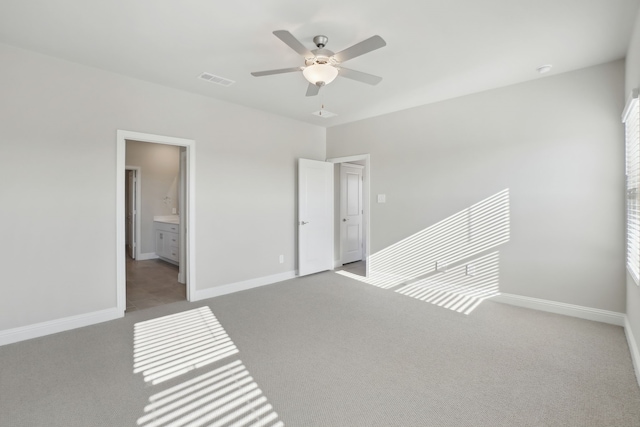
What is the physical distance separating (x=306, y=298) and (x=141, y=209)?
15.7 feet

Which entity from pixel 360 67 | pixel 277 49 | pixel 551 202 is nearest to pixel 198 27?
pixel 277 49

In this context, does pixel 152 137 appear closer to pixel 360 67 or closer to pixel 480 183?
pixel 360 67

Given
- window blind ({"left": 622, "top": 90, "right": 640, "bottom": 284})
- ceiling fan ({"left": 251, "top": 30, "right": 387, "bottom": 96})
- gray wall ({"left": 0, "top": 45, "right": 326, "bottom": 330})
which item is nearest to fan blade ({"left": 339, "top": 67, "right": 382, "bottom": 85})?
ceiling fan ({"left": 251, "top": 30, "right": 387, "bottom": 96})

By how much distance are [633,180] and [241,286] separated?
4.44 m

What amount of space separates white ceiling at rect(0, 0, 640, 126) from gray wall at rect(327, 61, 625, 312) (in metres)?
0.32

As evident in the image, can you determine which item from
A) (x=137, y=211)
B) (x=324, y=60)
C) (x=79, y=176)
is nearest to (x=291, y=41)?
(x=324, y=60)

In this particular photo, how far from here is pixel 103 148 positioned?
328 cm

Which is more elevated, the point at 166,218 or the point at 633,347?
the point at 166,218

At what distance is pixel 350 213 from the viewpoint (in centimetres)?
640

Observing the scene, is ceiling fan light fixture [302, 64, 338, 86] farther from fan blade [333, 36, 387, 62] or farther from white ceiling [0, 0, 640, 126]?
white ceiling [0, 0, 640, 126]

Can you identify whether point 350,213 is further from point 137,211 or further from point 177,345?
point 137,211

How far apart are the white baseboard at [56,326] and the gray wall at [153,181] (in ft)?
12.7

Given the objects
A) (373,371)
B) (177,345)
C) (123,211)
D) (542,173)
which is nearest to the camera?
(373,371)

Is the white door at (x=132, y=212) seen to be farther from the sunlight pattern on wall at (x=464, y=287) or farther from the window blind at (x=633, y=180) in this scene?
the window blind at (x=633, y=180)
